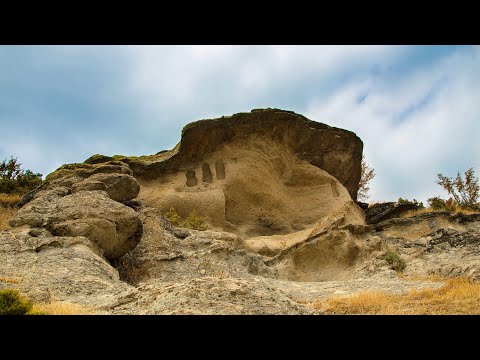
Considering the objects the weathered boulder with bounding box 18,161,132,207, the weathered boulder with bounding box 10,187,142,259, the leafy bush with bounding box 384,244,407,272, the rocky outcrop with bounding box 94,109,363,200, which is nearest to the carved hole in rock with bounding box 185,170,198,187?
the rocky outcrop with bounding box 94,109,363,200

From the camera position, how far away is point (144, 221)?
16.7 metres

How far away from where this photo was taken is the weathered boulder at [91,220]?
543 inches

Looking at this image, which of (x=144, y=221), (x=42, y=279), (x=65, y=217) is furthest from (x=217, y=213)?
(x=42, y=279)

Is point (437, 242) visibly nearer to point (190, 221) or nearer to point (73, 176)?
point (190, 221)

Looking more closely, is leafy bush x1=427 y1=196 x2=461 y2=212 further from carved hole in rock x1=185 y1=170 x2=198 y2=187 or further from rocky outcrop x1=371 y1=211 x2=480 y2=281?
carved hole in rock x1=185 y1=170 x2=198 y2=187

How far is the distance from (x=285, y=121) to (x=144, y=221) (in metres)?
9.74

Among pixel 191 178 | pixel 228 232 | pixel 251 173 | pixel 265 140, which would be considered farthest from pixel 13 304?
pixel 265 140

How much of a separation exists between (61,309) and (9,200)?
56.9 ft

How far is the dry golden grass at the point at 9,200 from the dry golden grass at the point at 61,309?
1501cm

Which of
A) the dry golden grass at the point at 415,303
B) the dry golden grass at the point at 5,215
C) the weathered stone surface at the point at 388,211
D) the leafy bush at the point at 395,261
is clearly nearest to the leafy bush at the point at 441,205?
the weathered stone surface at the point at 388,211

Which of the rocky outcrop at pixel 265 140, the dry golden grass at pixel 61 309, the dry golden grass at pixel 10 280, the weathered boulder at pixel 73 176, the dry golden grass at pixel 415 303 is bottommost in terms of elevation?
the dry golden grass at pixel 415 303

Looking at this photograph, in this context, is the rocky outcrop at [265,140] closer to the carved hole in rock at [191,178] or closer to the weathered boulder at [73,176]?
the carved hole in rock at [191,178]
